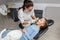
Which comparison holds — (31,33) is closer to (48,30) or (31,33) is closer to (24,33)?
(24,33)

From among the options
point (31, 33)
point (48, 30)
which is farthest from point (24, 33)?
point (48, 30)

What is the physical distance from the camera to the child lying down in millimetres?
1958

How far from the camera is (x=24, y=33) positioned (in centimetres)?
204

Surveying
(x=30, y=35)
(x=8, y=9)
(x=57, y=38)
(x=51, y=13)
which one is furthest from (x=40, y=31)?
(x=8, y=9)

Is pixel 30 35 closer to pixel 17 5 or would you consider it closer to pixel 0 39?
pixel 0 39

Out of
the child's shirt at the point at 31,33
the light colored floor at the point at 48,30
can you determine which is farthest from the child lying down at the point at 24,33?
the light colored floor at the point at 48,30

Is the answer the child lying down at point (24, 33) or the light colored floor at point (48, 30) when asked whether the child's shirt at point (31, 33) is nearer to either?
the child lying down at point (24, 33)

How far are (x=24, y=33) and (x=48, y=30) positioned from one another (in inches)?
28.1

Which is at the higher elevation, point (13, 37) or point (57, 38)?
point (13, 37)

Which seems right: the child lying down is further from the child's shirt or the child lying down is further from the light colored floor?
the light colored floor

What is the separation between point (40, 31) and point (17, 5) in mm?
1086

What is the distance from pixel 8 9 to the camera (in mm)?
3049

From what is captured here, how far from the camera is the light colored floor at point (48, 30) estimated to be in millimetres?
2461

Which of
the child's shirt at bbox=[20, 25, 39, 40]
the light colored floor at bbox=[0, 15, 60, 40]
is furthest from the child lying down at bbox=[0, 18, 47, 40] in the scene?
the light colored floor at bbox=[0, 15, 60, 40]
